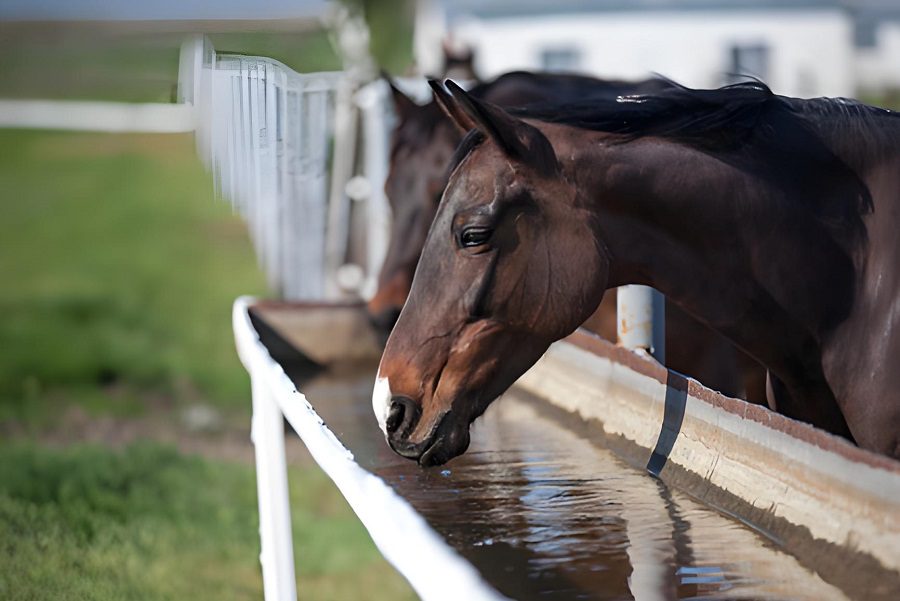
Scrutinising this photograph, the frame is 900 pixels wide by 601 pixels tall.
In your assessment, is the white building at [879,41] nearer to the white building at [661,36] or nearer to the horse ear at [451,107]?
the white building at [661,36]

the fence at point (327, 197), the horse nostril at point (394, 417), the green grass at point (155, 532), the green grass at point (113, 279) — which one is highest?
the horse nostril at point (394, 417)

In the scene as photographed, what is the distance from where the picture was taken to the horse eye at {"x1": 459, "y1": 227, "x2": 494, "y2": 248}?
2605 mm

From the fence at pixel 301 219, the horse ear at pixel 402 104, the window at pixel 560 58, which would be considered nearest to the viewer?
the fence at pixel 301 219

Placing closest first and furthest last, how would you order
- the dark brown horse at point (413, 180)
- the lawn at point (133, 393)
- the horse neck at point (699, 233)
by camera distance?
1. the horse neck at point (699, 233)
2. the lawn at point (133, 393)
3. the dark brown horse at point (413, 180)

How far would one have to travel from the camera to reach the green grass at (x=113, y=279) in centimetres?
951

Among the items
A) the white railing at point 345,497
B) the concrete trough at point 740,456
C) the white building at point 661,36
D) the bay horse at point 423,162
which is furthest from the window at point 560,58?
the concrete trough at point 740,456

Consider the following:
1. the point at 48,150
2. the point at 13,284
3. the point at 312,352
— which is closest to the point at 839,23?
the point at 48,150

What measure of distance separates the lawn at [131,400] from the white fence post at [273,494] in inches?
38.4

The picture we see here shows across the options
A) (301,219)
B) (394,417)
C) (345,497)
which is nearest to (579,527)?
(394,417)

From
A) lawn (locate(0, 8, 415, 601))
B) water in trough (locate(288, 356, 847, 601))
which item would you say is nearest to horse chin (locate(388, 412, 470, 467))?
water in trough (locate(288, 356, 847, 601))

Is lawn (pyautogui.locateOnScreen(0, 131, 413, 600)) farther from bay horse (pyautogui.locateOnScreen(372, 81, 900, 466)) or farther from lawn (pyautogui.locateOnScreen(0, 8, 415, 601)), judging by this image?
bay horse (pyautogui.locateOnScreen(372, 81, 900, 466))

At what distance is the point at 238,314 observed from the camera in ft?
15.2

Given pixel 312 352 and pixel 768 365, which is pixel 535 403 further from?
pixel 312 352

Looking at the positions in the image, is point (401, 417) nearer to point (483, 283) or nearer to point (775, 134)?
point (483, 283)
